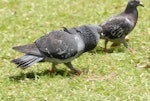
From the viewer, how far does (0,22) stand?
10.5 metres

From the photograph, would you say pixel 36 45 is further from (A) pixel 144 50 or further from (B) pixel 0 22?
(B) pixel 0 22

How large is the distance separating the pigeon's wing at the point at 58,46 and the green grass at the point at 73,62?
38 cm

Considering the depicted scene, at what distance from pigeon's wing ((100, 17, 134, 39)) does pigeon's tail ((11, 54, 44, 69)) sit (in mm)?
2177

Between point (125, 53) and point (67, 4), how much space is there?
362 cm

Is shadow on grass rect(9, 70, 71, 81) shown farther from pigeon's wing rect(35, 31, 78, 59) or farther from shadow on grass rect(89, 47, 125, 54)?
Result: shadow on grass rect(89, 47, 125, 54)

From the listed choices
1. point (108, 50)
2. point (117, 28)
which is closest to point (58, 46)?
point (117, 28)

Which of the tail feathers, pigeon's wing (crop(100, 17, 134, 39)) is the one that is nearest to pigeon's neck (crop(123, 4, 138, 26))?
pigeon's wing (crop(100, 17, 134, 39))

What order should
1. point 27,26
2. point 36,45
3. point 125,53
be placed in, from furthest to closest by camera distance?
point 27,26
point 125,53
point 36,45

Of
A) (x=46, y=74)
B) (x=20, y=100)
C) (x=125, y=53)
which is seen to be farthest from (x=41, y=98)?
(x=125, y=53)

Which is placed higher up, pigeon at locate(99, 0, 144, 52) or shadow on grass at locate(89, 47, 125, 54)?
pigeon at locate(99, 0, 144, 52)

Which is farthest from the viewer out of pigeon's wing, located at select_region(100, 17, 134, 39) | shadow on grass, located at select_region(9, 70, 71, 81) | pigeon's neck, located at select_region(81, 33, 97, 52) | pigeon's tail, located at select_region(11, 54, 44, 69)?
pigeon's wing, located at select_region(100, 17, 134, 39)

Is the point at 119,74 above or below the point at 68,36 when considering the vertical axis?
below

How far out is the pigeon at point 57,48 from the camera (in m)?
7.01

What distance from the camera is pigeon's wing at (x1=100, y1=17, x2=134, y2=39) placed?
8.88 meters
